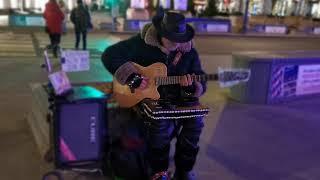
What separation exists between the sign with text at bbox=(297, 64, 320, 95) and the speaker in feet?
16.0

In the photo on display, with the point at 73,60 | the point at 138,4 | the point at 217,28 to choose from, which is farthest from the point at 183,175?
the point at 138,4

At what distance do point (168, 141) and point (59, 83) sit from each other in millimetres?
1129

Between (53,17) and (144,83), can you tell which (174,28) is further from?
(53,17)

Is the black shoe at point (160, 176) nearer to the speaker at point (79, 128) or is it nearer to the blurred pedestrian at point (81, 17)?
the speaker at point (79, 128)

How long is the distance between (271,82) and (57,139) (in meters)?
4.55

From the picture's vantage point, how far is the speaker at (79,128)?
3902 mm

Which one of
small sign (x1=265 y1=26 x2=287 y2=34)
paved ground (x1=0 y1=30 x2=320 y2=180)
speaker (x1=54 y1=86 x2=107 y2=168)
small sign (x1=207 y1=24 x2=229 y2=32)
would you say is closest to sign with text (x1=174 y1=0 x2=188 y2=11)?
small sign (x1=207 y1=24 x2=229 y2=32)

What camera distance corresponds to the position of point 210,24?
23766mm

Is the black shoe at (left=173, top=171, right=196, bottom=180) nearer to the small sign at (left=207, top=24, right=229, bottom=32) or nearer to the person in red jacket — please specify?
the person in red jacket

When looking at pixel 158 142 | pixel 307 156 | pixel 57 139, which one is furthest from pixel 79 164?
pixel 307 156

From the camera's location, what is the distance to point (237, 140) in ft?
18.1

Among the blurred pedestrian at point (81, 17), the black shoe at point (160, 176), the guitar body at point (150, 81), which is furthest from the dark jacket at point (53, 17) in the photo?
the black shoe at point (160, 176)

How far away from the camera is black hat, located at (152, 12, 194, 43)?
11.8 feet

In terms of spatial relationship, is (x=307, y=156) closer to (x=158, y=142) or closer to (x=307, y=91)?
(x=158, y=142)
